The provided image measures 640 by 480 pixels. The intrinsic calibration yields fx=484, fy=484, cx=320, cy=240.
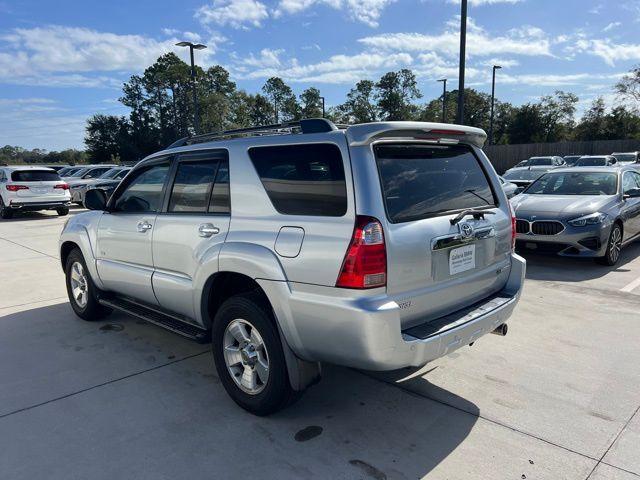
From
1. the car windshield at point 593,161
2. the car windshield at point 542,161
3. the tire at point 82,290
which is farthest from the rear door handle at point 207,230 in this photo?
the car windshield at point 542,161

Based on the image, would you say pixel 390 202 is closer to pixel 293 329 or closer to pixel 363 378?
pixel 293 329

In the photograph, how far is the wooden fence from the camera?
1518 inches

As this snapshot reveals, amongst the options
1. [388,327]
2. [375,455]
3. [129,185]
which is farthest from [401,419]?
[129,185]

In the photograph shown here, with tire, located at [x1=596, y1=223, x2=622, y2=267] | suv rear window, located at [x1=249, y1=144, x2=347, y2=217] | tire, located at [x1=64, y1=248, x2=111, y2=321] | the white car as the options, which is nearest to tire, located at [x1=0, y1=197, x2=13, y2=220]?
the white car

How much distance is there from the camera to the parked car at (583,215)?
23.4 feet

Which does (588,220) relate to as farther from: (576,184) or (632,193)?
(576,184)

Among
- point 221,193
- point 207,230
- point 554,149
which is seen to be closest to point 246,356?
point 207,230

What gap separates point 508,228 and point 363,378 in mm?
1623

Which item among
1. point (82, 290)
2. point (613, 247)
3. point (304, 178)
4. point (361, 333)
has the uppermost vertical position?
point (304, 178)

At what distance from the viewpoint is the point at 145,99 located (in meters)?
68.1

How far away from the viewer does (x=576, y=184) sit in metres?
8.49

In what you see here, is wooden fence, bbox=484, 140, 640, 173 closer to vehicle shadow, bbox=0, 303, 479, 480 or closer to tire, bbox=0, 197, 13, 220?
tire, bbox=0, 197, 13, 220

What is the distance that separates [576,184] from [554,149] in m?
35.4

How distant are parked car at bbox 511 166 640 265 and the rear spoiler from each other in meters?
4.32
